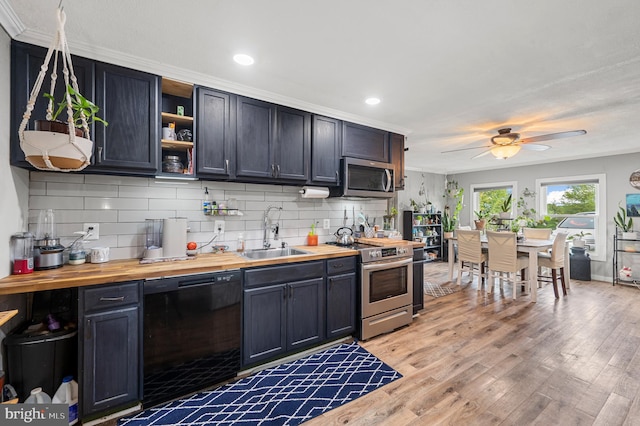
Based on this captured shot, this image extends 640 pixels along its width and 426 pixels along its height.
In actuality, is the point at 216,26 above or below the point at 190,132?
above

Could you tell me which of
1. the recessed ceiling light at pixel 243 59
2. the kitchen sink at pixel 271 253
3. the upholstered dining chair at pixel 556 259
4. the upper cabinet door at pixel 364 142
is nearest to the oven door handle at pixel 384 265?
the kitchen sink at pixel 271 253

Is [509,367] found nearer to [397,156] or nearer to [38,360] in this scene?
[397,156]

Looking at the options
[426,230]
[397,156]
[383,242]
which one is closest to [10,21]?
[383,242]

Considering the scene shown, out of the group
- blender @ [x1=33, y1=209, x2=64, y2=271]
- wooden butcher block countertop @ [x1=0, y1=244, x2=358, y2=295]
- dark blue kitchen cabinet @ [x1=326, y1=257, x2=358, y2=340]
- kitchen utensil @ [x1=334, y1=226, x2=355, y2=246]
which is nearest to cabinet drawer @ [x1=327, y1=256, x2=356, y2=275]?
dark blue kitchen cabinet @ [x1=326, y1=257, x2=358, y2=340]

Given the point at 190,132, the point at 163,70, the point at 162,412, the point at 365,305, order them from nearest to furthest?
the point at 162,412, the point at 163,70, the point at 190,132, the point at 365,305

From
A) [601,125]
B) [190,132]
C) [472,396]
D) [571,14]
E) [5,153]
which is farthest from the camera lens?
[601,125]

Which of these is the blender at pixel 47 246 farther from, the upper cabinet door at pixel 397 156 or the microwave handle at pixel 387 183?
the upper cabinet door at pixel 397 156

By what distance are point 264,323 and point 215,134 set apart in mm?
1665

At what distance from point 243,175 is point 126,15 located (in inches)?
51.9

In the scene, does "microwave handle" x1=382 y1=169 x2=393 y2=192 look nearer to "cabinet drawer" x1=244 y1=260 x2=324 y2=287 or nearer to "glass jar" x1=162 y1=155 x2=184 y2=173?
"cabinet drawer" x1=244 y1=260 x2=324 y2=287

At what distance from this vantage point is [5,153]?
1744mm

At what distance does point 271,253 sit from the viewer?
Answer: 9.78 feet

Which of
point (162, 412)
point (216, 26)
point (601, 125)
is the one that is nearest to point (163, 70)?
point (216, 26)

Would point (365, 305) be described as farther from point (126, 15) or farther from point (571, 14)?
point (126, 15)
